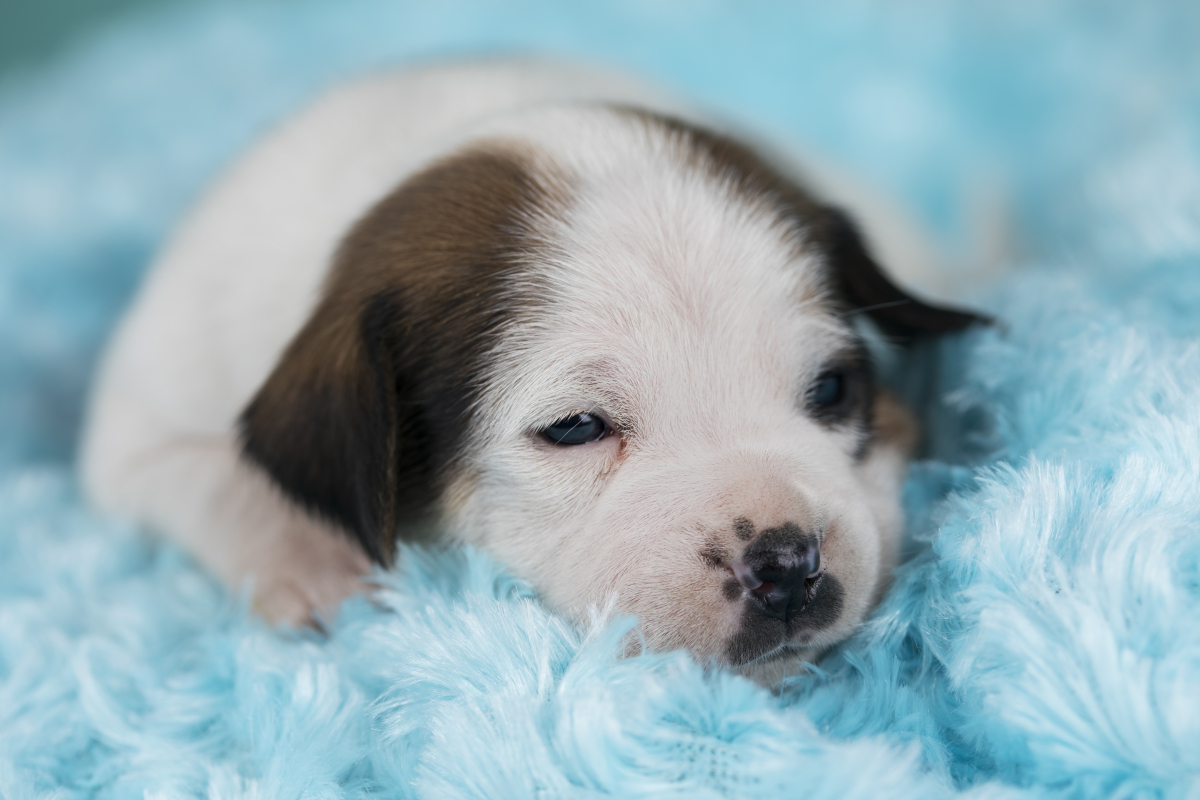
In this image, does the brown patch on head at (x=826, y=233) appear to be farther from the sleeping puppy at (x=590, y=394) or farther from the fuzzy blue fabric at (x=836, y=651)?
the fuzzy blue fabric at (x=836, y=651)

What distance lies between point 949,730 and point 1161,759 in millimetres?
307

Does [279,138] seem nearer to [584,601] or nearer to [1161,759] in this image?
[584,601]

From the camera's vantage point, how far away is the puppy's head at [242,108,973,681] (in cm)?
153

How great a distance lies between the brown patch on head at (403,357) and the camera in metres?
1.75

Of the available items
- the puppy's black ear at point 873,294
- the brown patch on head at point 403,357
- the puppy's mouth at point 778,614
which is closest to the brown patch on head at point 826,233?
the puppy's black ear at point 873,294

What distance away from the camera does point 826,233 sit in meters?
2.04

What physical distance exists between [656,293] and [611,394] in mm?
179

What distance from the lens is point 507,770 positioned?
1.25 meters

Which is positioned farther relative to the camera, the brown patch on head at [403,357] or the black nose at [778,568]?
the brown patch on head at [403,357]

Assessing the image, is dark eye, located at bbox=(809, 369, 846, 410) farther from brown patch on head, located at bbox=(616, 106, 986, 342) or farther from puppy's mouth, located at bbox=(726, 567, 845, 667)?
puppy's mouth, located at bbox=(726, 567, 845, 667)

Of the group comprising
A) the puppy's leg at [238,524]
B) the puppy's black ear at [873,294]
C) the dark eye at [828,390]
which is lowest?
the puppy's leg at [238,524]

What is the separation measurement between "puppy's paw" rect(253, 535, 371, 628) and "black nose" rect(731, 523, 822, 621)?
2.42 feet

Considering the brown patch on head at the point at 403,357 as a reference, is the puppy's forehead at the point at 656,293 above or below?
above

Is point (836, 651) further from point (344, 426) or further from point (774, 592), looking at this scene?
point (344, 426)
